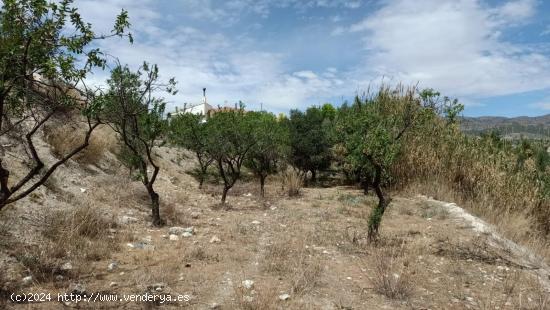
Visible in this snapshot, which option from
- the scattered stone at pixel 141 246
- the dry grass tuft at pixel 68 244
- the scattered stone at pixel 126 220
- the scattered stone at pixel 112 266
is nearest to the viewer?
the dry grass tuft at pixel 68 244

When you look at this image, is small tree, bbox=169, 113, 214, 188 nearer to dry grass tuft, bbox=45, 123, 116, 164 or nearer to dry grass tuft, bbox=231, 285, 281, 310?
dry grass tuft, bbox=45, 123, 116, 164

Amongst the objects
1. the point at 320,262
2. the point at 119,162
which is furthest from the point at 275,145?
the point at 320,262

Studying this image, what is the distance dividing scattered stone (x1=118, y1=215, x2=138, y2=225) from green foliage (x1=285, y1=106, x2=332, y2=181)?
970cm

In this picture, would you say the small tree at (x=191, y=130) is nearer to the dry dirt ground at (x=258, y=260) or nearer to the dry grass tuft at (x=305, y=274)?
the dry dirt ground at (x=258, y=260)

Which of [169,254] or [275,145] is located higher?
[275,145]

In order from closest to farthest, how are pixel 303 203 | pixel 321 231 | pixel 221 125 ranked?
pixel 321 231 → pixel 303 203 → pixel 221 125

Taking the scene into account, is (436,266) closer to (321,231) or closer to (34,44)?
(321,231)

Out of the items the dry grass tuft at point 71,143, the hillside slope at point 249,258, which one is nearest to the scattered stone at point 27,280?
the hillside slope at point 249,258

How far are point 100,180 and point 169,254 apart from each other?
4705 mm

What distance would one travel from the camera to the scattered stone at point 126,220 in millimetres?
7414

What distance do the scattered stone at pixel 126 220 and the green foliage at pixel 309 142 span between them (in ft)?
31.8

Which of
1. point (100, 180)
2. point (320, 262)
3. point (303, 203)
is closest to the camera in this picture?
point (320, 262)

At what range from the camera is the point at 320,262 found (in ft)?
19.0

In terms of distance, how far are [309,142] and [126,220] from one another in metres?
10.0
